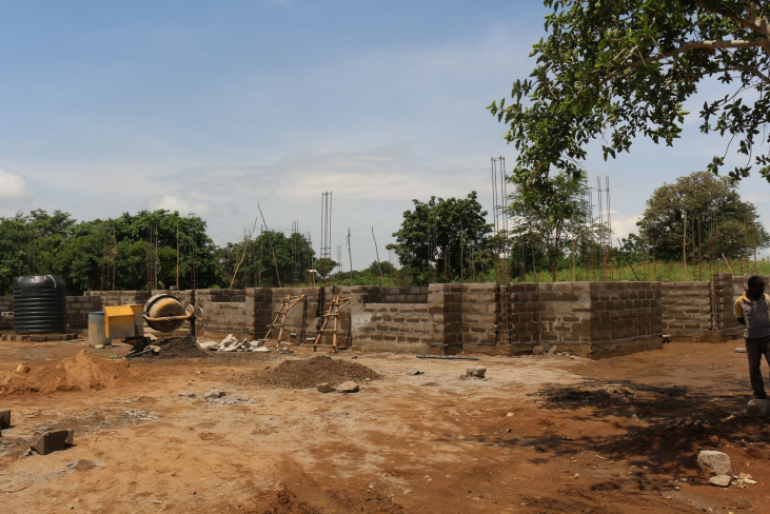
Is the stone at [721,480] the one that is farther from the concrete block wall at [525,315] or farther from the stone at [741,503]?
the concrete block wall at [525,315]

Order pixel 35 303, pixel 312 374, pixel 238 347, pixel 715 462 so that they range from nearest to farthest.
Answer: pixel 715 462 < pixel 312 374 < pixel 238 347 < pixel 35 303

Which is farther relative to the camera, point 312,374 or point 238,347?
point 238,347

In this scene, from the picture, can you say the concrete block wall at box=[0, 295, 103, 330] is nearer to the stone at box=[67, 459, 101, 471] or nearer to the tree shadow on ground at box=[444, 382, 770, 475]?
the stone at box=[67, 459, 101, 471]

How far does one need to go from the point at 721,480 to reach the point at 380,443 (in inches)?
116

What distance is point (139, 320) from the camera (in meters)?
13.8

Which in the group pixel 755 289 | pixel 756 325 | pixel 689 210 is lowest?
pixel 756 325

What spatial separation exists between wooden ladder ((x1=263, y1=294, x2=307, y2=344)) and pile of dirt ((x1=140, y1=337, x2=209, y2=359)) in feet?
8.29

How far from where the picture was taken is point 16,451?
518 cm

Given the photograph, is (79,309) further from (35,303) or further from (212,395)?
(212,395)

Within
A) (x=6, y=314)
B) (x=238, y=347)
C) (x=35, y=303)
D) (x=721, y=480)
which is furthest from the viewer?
(x=6, y=314)

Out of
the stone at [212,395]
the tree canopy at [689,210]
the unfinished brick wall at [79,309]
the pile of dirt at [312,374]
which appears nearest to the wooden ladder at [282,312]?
the pile of dirt at [312,374]

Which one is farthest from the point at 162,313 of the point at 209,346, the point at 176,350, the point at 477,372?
the point at 477,372

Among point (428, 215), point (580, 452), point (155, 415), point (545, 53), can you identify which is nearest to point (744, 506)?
point (580, 452)

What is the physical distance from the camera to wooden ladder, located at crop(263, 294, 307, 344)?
49.5 ft
